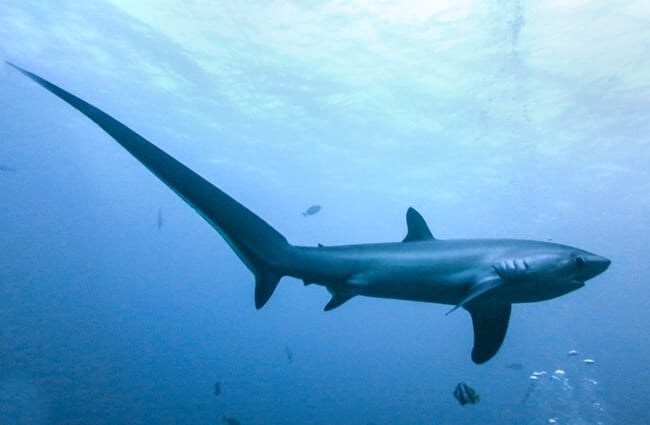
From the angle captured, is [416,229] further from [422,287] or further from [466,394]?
[466,394]

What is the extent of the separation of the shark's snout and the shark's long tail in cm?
220

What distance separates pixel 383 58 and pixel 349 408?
18.8 meters

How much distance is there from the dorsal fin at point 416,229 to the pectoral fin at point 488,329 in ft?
2.47

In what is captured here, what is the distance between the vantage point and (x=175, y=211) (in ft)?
293

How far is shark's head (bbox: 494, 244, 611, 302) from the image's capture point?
134 inches

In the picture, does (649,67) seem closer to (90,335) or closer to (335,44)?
(335,44)

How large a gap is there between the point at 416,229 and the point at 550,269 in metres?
1.12

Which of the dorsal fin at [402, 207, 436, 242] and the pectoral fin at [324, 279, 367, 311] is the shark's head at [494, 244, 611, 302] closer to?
the dorsal fin at [402, 207, 436, 242]

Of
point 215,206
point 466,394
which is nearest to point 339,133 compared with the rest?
point 466,394

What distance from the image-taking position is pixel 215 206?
2742 millimetres

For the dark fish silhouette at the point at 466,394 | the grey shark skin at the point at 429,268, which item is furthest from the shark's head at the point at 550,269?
the dark fish silhouette at the point at 466,394

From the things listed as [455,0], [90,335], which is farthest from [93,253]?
[455,0]

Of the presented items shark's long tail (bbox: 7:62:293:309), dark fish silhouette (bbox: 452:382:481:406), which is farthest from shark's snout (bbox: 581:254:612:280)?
dark fish silhouette (bbox: 452:382:481:406)

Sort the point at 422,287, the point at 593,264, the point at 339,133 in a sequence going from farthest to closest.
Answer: the point at 339,133
the point at 422,287
the point at 593,264
